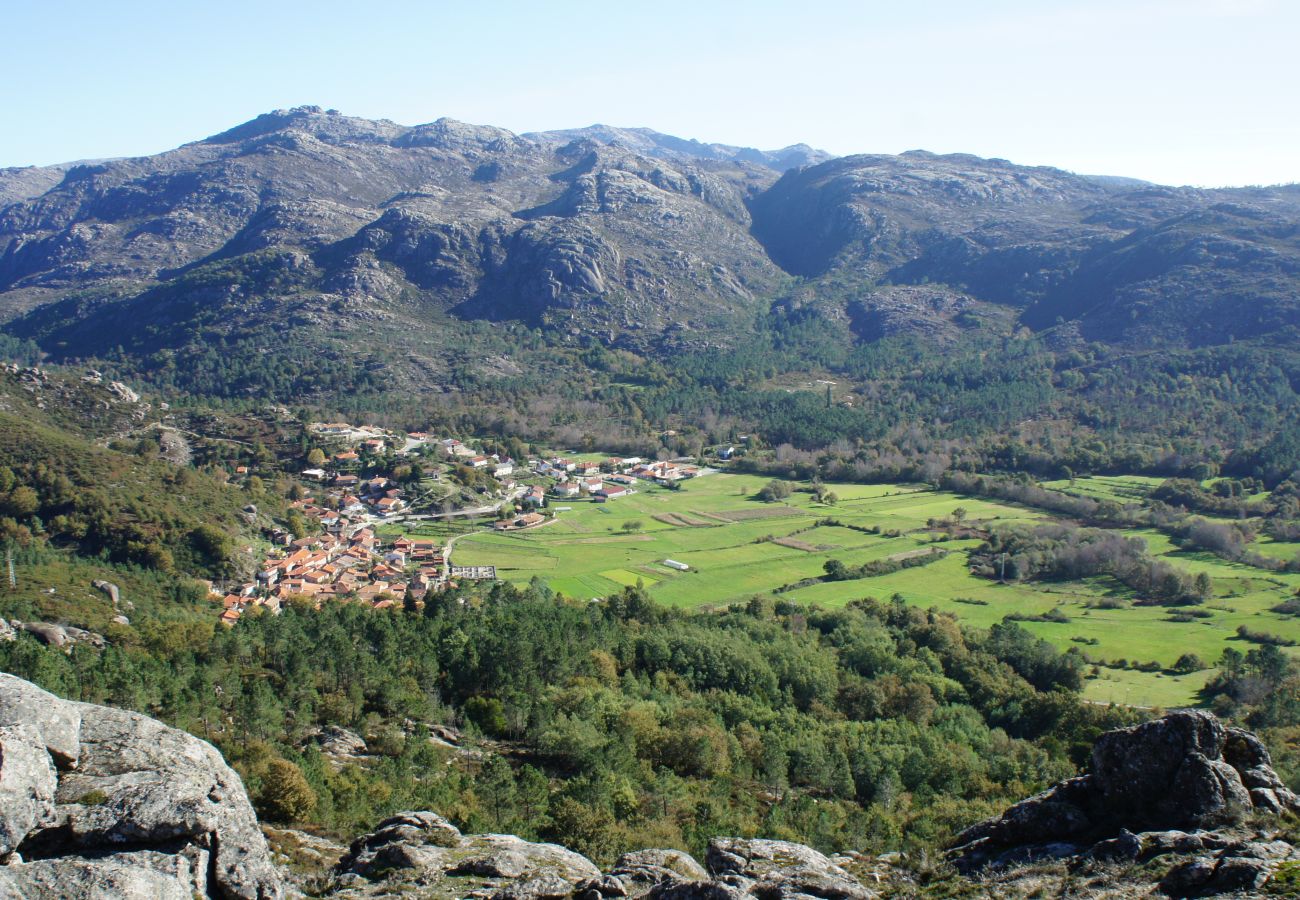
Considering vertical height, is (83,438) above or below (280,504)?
above

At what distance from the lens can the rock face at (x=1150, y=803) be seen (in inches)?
729

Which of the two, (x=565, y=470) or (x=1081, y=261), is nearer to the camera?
(x=565, y=470)

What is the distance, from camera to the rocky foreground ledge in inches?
499

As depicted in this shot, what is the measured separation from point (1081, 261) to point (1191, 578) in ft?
491

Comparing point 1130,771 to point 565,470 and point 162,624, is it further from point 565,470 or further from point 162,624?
point 565,470

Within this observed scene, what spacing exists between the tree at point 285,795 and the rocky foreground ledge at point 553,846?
1221 millimetres

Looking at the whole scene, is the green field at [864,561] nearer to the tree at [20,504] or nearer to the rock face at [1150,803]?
the tree at [20,504]

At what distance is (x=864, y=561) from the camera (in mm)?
78000

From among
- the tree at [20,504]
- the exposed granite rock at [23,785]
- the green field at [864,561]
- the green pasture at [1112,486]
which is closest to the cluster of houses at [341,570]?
the green field at [864,561]

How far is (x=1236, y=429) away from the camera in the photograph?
12094cm

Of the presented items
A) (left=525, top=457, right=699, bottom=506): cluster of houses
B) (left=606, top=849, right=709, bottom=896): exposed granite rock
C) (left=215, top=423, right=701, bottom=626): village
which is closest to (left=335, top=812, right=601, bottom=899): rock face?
(left=606, top=849, right=709, bottom=896): exposed granite rock

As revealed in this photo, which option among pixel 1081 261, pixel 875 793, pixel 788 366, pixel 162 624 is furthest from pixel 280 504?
pixel 1081 261

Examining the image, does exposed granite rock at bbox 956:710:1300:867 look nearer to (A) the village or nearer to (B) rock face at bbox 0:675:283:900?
(B) rock face at bbox 0:675:283:900

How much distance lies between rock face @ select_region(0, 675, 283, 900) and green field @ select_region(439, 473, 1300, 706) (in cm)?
4826
